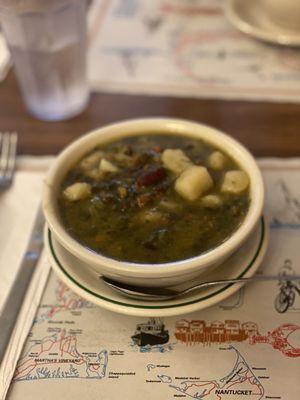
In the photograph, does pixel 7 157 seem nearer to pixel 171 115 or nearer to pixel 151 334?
pixel 171 115

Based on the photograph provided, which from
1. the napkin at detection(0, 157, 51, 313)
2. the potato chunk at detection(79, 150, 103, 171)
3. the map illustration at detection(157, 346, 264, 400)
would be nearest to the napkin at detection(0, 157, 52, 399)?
the napkin at detection(0, 157, 51, 313)

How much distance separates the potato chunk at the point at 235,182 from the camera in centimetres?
132

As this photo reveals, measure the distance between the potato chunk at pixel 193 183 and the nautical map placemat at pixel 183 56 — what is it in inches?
29.7

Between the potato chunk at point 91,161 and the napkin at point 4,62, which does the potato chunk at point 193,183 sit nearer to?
the potato chunk at point 91,161

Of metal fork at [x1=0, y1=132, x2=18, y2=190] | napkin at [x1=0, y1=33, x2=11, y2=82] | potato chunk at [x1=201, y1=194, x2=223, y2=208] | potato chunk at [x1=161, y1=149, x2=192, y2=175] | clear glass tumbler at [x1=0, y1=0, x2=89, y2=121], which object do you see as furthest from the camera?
napkin at [x1=0, y1=33, x2=11, y2=82]

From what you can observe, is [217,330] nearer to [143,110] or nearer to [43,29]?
[143,110]

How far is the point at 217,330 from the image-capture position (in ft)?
3.89

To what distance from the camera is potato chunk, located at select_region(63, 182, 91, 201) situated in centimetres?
133

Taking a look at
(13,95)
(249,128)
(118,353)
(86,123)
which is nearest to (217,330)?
(118,353)

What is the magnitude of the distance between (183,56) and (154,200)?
1.15 metres

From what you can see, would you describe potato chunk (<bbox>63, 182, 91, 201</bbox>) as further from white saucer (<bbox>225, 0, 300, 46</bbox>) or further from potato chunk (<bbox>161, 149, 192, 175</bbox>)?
white saucer (<bbox>225, 0, 300, 46</bbox>)

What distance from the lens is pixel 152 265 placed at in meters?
1.10

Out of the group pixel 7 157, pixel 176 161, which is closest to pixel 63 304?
pixel 176 161

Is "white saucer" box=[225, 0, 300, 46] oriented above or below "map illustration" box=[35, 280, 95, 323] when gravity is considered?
above
